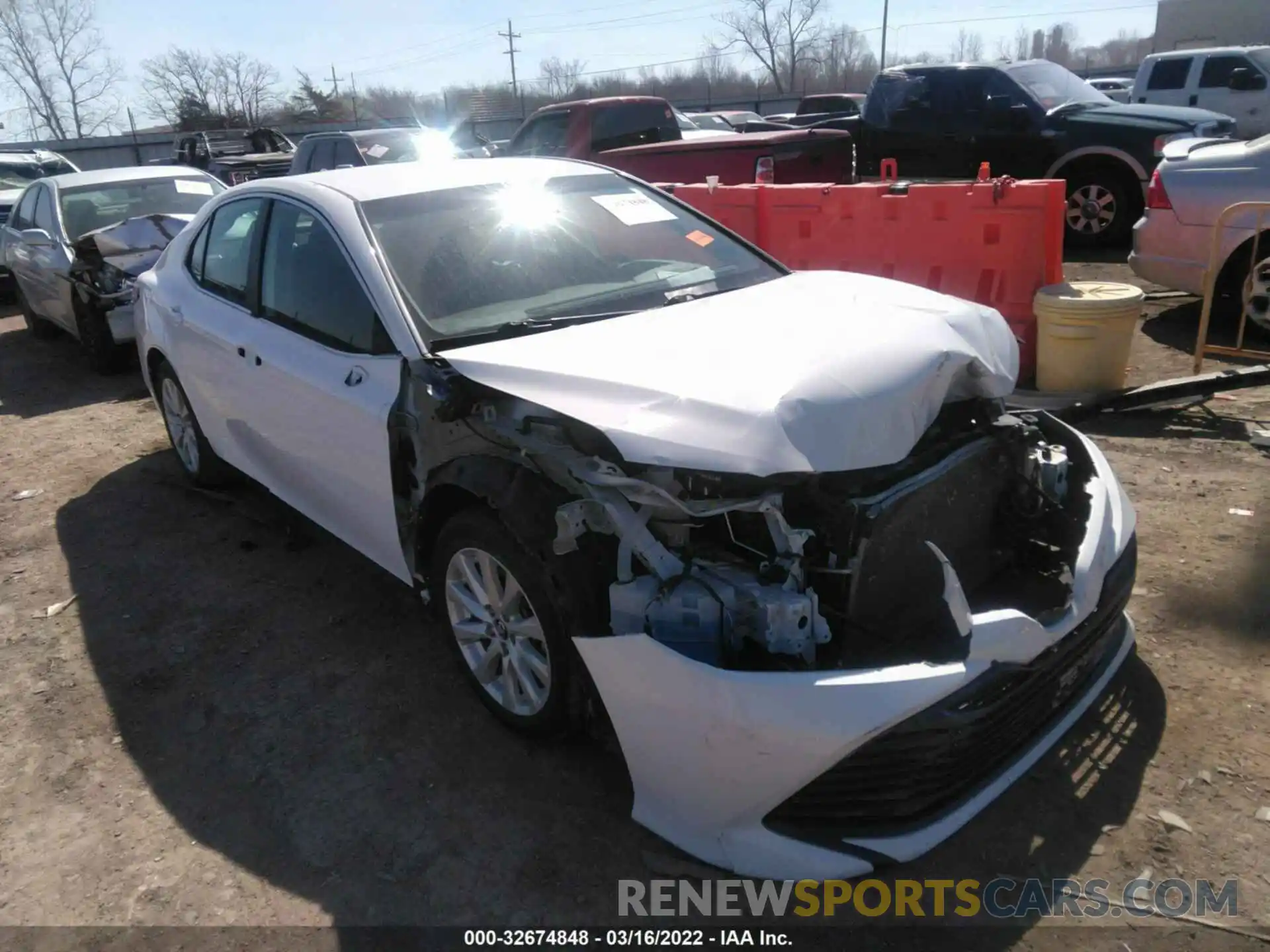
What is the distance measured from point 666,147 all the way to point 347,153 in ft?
20.0

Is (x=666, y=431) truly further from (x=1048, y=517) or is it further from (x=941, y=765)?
(x=1048, y=517)

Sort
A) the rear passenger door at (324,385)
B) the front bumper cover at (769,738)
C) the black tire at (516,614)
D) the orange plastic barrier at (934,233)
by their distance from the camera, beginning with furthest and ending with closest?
the orange plastic barrier at (934,233), the rear passenger door at (324,385), the black tire at (516,614), the front bumper cover at (769,738)

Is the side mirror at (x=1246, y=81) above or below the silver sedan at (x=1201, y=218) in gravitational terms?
above

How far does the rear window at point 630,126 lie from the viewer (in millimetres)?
11492

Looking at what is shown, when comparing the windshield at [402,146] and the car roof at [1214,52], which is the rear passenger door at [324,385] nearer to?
the windshield at [402,146]

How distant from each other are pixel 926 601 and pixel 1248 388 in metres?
4.42

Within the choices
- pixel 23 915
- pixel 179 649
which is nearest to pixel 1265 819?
pixel 23 915

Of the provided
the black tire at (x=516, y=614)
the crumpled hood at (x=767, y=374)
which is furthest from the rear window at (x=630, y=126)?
the black tire at (x=516, y=614)

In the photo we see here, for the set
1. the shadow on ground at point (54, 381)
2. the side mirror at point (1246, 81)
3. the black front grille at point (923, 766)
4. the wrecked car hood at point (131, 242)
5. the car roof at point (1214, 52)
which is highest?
the car roof at point (1214, 52)

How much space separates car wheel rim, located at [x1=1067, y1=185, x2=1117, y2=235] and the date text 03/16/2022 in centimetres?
992

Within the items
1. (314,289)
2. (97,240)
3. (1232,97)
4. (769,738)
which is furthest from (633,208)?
(1232,97)

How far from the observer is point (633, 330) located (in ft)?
10.2

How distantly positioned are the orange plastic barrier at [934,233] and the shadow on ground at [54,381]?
5.30m

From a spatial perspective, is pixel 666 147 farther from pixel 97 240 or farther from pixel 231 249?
pixel 231 249
